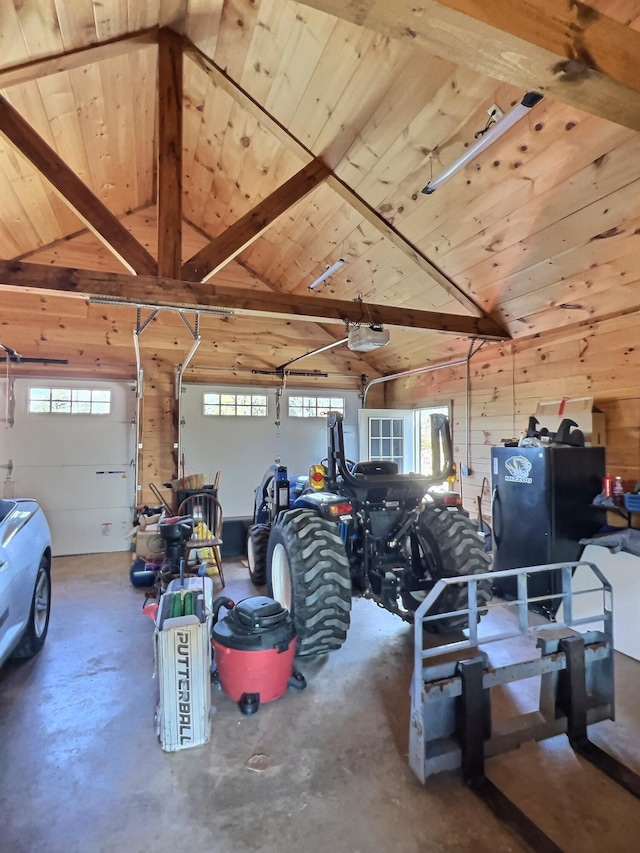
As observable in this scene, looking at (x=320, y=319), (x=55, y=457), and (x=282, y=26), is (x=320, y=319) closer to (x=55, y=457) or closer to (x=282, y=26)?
(x=282, y=26)

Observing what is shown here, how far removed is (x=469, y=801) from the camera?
1710 millimetres

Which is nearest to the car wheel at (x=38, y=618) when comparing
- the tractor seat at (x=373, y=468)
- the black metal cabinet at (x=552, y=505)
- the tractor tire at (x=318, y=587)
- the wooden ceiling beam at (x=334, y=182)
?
the tractor tire at (x=318, y=587)

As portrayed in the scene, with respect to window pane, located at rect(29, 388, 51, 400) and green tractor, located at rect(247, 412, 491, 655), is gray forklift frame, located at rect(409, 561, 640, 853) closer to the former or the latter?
green tractor, located at rect(247, 412, 491, 655)

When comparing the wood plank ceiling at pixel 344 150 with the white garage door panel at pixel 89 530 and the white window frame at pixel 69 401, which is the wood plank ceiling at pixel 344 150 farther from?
the white garage door panel at pixel 89 530

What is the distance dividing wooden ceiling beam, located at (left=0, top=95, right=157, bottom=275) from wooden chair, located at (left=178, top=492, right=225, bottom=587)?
88.6 inches

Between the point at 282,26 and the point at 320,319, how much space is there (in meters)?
2.01

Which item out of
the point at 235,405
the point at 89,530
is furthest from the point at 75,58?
the point at 89,530

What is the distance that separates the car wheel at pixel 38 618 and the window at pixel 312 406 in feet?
14.0

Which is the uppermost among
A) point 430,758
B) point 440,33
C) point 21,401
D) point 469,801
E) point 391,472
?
point 440,33

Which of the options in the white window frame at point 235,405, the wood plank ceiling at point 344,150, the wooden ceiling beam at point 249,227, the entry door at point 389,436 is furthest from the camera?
the entry door at point 389,436

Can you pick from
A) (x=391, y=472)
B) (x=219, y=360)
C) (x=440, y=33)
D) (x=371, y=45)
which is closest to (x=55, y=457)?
(x=219, y=360)

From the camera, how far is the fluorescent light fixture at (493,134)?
227 cm

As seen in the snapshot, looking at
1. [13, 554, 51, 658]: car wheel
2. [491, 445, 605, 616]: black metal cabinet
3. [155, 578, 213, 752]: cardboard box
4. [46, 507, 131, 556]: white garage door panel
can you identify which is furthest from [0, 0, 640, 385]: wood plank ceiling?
[46, 507, 131, 556]: white garage door panel

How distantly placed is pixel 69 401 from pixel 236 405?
2.23m
